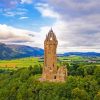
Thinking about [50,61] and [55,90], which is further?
[50,61]

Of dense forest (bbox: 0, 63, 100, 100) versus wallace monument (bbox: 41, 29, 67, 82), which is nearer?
dense forest (bbox: 0, 63, 100, 100)

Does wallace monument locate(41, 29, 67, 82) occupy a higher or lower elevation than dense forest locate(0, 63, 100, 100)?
higher

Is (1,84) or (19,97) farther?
(1,84)

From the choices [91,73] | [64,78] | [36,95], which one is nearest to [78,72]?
[91,73]

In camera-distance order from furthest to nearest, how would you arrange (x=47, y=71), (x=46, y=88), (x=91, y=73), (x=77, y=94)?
(x=91, y=73), (x=47, y=71), (x=46, y=88), (x=77, y=94)

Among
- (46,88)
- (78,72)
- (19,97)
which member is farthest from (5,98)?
(78,72)

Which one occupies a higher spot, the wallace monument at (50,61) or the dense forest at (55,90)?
the wallace monument at (50,61)

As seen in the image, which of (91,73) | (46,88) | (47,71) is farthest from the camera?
(91,73)

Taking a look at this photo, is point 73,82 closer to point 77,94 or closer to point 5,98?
point 77,94

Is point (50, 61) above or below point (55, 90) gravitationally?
above

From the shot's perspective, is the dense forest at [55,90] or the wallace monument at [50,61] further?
the wallace monument at [50,61]

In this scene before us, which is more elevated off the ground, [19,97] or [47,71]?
[47,71]
